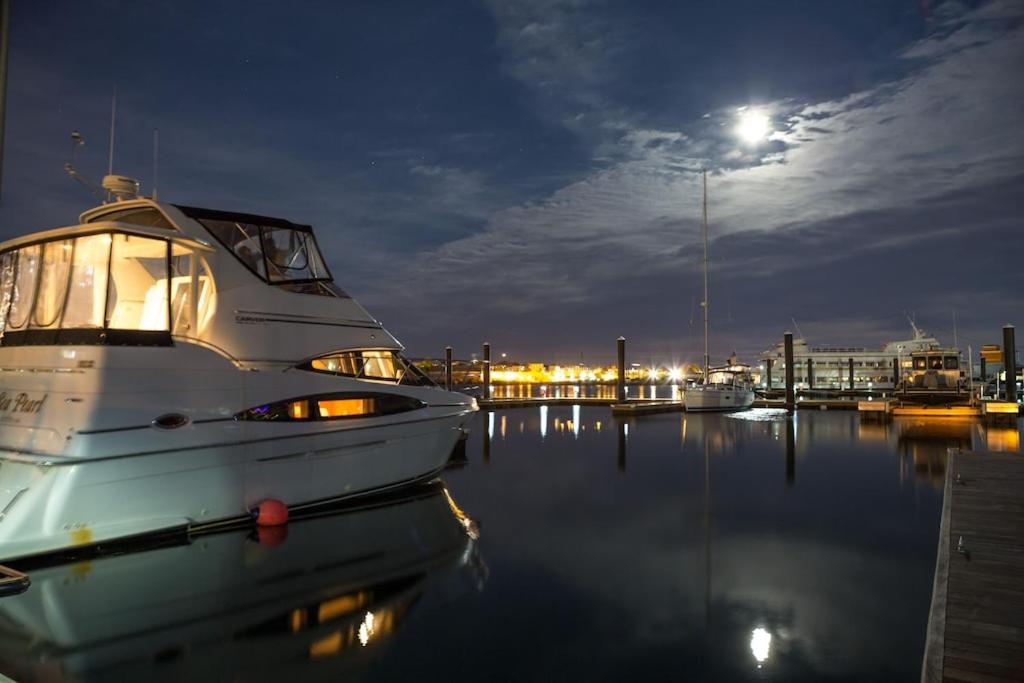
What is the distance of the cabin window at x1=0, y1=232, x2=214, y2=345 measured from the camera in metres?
8.75

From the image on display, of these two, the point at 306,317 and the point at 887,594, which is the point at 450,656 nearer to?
the point at 887,594

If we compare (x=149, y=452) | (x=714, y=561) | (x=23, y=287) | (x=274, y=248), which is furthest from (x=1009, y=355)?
(x=23, y=287)

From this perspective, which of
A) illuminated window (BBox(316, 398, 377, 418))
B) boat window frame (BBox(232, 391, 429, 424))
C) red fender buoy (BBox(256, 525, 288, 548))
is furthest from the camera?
illuminated window (BBox(316, 398, 377, 418))

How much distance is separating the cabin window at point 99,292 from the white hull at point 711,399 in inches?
1198

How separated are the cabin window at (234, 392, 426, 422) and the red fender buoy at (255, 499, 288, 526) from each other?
1335 mm

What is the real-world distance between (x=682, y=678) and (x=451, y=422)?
8.24 metres

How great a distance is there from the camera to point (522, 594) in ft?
23.8

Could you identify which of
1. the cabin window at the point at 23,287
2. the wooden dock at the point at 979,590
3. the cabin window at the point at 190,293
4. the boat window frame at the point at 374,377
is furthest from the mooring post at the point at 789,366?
the cabin window at the point at 23,287

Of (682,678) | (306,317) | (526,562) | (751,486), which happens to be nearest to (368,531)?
(526,562)

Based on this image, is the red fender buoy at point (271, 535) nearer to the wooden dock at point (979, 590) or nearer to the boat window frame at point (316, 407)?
the boat window frame at point (316, 407)

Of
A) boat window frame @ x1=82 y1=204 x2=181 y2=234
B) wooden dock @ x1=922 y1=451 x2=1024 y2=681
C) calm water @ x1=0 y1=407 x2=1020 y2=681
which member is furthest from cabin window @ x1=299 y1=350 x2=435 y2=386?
wooden dock @ x1=922 y1=451 x2=1024 y2=681

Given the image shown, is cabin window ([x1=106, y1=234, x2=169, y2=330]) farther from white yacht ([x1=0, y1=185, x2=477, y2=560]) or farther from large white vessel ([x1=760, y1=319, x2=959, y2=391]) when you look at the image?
large white vessel ([x1=760, y1=319, x2=959, y2=391])

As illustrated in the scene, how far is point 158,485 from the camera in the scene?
856cm

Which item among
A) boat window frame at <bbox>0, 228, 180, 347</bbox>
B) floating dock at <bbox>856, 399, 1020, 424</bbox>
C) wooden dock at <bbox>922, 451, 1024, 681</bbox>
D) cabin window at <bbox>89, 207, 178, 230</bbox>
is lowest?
wooden dock at <bbox>922, 451, 1024, 681</bbox>
